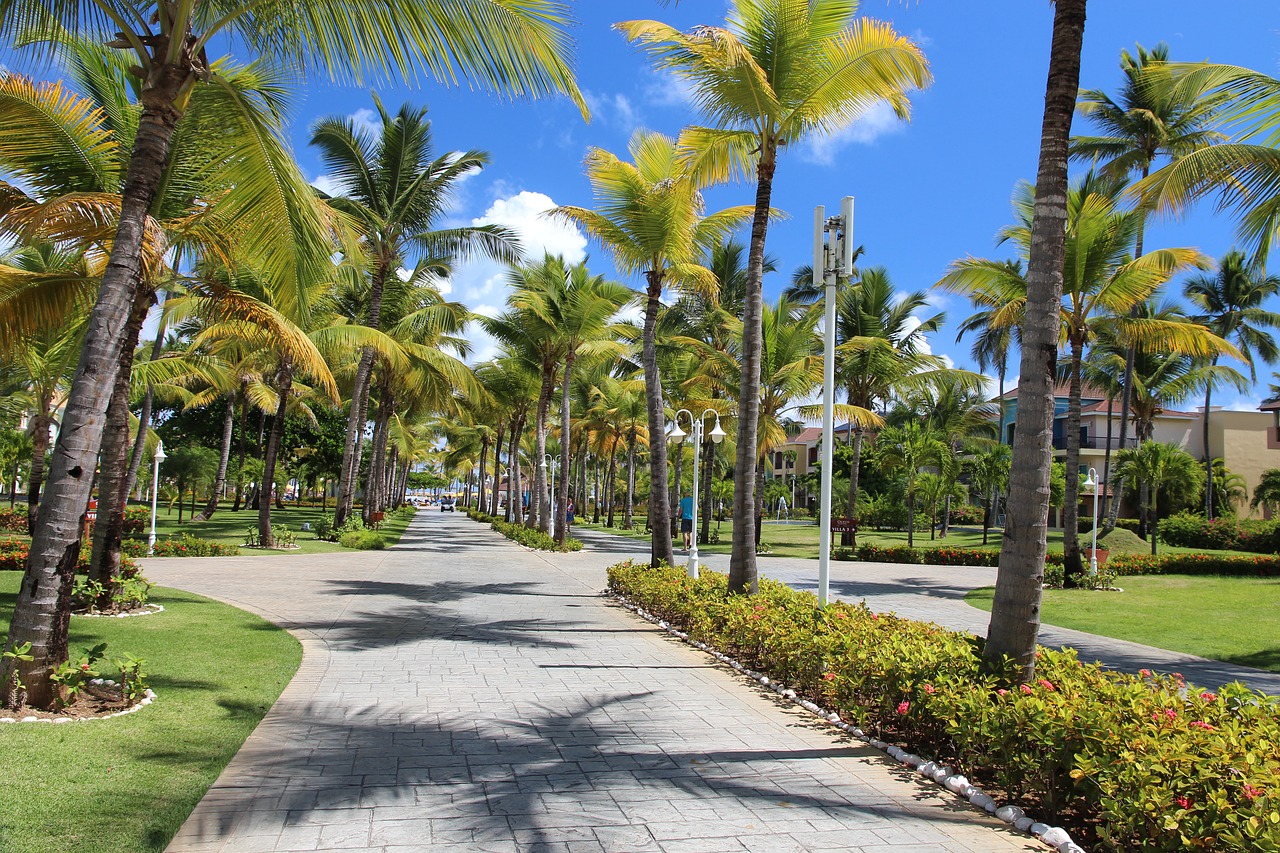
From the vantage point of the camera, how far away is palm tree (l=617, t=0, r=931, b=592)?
389 inches

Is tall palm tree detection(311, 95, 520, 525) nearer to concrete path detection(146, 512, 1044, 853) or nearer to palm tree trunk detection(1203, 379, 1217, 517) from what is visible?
concrete path detection(146, 512, 1044, 853)

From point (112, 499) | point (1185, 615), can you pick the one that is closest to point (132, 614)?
point (112, 499)

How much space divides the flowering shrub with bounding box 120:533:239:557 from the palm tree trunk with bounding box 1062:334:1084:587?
1904 cm

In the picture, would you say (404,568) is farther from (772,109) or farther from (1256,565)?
(1256,565)

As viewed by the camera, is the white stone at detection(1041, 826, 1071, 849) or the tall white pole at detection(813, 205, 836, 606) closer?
the white stone at detection(1041, 826, 1071, 849)

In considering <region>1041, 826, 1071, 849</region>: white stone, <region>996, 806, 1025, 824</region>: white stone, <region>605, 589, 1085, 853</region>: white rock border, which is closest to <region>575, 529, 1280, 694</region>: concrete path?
<region>605, 589, 1085, 853</region>: white rock border

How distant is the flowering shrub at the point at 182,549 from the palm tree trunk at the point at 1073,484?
19.0 m

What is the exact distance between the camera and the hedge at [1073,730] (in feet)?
12.0

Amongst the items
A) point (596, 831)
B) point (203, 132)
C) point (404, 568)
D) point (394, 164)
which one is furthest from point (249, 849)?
point (394, 164)

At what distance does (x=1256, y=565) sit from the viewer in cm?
2298

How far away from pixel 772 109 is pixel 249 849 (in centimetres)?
941

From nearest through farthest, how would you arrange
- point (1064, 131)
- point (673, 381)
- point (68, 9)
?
point (1064, 131) → point (68, 9) → point (673, 381)

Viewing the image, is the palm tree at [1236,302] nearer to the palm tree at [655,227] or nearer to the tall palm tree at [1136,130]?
the tall palm tree at [1136,130]

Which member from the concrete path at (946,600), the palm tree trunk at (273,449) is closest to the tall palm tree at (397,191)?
the palm tree trunk at (273,449)
